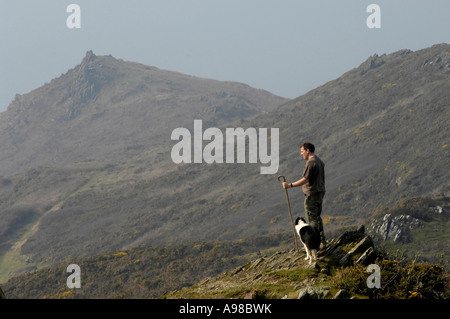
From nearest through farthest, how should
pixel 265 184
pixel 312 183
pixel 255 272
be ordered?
1. pixel 312 183
2. pixel 255 272
3. pixel 265 184

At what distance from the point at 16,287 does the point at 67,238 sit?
168ft

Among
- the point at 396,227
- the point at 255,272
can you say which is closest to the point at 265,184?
the point at 396,227

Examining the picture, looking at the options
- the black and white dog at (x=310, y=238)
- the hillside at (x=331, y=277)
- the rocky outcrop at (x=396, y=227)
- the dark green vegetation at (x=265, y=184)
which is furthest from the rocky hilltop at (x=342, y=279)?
the dark green vegetation at (x=265, y=184)

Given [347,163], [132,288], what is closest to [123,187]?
[347,163]

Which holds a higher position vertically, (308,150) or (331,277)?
(308,150)

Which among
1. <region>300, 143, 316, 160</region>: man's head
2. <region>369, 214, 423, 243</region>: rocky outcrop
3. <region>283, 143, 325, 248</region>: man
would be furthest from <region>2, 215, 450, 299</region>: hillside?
<region>369, 214, 423, 243</region>: rocky outcrop

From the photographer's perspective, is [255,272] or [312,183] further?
[255,272]

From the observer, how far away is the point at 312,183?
1237 cm

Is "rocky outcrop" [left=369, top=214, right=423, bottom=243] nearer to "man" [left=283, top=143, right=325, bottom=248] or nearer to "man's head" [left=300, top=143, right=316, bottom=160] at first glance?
"man" [left=283, top=143, right=325, bottom=248]

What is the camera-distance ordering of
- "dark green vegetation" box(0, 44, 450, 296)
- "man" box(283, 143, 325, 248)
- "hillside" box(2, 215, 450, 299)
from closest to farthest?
"hillside" box(2, 215, 450, 299) → "man" box(283, 143, 325, 248) → "dark green vegetation" box(0, 44, 450, 296)

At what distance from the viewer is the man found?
12.2 meters

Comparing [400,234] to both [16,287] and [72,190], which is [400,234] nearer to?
[16,287]

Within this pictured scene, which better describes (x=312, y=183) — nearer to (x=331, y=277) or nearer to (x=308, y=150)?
(x=308, y=150)

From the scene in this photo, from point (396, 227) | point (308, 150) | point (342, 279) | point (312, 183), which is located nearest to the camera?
point (342, 279)
